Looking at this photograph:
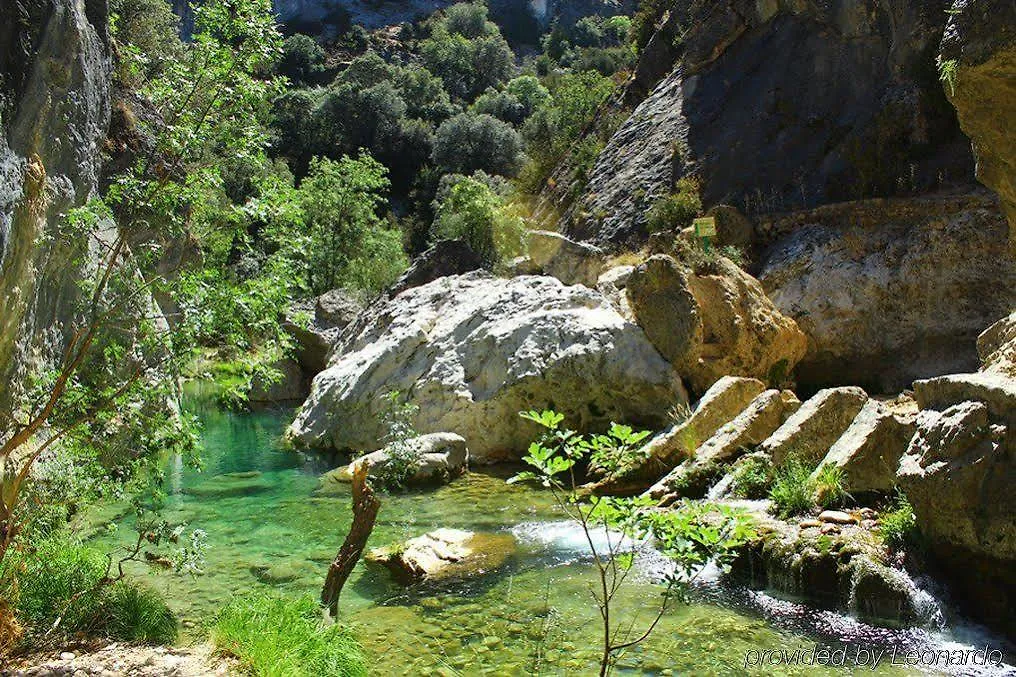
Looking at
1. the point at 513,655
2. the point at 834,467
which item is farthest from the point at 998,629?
the point at 513,655

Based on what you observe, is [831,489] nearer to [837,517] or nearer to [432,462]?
[837,517]

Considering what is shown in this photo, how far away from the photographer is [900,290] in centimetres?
1516

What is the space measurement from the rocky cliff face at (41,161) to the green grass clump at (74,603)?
5.02 feet

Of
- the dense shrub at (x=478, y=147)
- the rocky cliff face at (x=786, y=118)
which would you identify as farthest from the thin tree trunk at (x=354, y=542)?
the dense shrub at (x=478, y=147)

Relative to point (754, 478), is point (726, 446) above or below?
above

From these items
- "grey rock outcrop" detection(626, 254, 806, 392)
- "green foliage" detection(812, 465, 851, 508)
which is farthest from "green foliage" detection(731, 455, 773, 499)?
"grey rock outcrop" detection(626, 254, 806, 392)

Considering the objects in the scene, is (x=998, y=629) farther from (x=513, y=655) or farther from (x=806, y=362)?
(x=806, y=362)

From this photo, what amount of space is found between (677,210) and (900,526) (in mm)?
14117

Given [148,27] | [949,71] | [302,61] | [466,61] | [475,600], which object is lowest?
[475,600]

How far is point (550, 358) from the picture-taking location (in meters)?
13.6

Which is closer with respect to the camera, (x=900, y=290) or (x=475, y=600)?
(x=475, y=600)

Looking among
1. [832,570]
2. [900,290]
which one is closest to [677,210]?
[900,290]

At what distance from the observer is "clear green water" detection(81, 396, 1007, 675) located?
245 inches

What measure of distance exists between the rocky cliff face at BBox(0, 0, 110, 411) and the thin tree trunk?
2866mm
